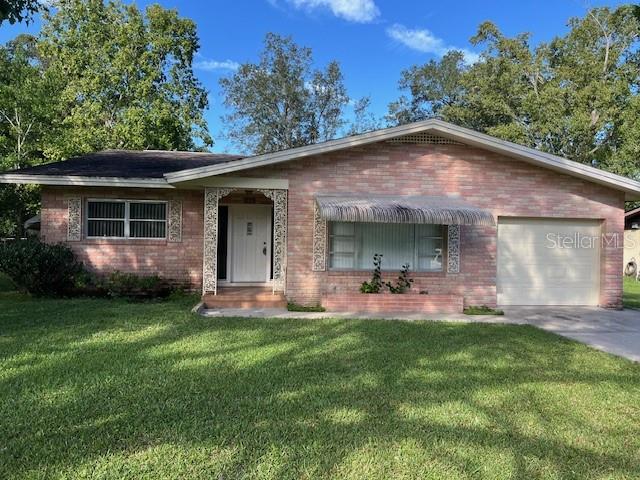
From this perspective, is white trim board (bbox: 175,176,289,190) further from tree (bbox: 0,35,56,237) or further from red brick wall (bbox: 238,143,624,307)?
tree (bbox: 0,35,56,237)

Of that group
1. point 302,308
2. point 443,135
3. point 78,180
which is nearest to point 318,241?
point 302,308

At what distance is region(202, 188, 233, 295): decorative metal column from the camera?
11.1 metres

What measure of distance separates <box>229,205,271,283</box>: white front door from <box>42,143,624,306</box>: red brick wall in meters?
1.15

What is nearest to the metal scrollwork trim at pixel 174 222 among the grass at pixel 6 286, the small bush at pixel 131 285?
A: the small bush at pixel 131 285

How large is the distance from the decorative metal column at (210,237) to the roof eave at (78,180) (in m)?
1.29

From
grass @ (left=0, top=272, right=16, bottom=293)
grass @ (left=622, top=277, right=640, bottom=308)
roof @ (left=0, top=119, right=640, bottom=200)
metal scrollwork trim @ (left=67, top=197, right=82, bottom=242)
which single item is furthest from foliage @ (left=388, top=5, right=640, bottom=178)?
grass @ (left=0, top=272, right=16, bottom=293)

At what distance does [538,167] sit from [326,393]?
941cm

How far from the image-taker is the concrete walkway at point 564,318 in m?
8.57

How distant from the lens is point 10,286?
14.0 meters

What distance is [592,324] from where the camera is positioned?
9.95 m

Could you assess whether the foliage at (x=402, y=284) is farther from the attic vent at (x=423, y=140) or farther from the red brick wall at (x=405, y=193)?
the attic vent at (x=423, y=140)

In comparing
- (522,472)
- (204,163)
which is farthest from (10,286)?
(522,472)

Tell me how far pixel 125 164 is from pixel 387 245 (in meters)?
7.93

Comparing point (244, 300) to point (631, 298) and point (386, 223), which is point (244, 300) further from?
point (631, 298)
